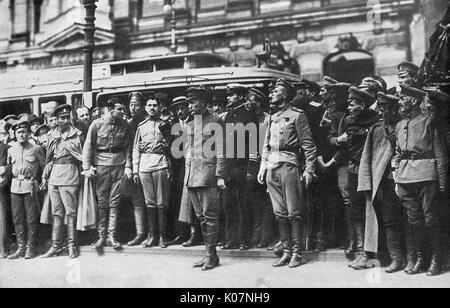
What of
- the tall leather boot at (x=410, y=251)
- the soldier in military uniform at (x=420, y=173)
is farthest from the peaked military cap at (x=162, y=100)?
the tall leather boot at (x=410, y=251)

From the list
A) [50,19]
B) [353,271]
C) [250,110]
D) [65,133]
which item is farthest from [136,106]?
[50,19]

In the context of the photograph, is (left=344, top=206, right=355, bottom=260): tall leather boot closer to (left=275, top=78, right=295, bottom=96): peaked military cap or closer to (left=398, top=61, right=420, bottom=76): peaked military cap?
(left=275, top=78, right=295, bottom=96): peaked military cap

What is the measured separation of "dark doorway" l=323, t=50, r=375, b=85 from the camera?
14.1 m

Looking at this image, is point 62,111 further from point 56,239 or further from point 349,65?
point 349,65

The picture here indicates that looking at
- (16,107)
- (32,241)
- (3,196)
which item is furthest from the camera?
(16,107)

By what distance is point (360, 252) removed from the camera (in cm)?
543

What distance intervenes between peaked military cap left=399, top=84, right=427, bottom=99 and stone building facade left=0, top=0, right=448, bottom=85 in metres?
8.42

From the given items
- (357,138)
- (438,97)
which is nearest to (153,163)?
(357,138)

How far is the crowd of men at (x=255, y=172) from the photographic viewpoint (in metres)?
5.12

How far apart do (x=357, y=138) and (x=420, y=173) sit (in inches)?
31.7

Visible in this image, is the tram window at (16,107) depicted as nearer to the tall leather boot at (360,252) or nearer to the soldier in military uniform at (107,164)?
the soldier in military uniform at (107,164)

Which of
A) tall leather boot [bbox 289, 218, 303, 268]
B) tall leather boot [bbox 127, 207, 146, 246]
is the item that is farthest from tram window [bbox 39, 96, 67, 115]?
tall leather boot [bbox 289, 218, 303, 268]

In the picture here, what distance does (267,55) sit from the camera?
37.9ft

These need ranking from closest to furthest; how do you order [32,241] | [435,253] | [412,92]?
[435,253], [412,92], [32,241]
